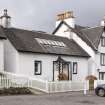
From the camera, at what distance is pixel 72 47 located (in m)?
39.4

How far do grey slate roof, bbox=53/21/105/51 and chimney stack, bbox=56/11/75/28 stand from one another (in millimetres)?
536

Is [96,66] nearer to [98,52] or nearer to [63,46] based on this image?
[98,52]

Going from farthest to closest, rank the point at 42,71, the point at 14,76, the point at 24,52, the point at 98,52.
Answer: the point at 98,52
the point at 42,71
the point at 24,52
the point at 14,76

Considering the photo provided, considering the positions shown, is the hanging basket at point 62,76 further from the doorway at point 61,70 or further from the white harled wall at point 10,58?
the white harled wall at point 10,58

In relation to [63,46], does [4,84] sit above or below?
below

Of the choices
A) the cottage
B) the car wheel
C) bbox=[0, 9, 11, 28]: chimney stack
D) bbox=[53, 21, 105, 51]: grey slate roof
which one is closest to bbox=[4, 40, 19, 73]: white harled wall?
the cottage

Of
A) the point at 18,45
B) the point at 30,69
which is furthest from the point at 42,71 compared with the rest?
the point at 18,45

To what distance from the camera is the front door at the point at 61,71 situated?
35188mm

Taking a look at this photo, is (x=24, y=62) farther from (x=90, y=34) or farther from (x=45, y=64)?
(x=90, y=34)

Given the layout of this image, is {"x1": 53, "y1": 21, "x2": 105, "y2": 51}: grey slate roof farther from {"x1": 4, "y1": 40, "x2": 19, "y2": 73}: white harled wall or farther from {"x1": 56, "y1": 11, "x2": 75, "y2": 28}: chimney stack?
{"x1": 4, "y1": 40, "x2": 19, "y2": 73}: white harled wall

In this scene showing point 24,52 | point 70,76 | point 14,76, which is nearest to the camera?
point 14,76

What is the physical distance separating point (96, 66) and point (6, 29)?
13161mm

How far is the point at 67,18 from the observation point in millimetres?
44000

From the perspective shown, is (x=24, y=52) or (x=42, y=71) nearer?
(x=24, y=52)
